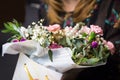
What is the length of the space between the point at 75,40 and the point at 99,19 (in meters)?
0.34

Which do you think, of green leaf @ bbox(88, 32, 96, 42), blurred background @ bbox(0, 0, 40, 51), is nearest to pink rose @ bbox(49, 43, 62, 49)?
green leaf @ bbox(88, 32, 96, 42)

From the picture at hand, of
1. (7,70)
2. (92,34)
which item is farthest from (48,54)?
(7,70)

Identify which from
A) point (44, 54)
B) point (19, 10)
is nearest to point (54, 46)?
point (44, 54)

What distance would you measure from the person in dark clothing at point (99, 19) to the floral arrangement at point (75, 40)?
8.4 inches

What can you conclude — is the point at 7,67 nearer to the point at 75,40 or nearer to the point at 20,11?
the point at 75,40

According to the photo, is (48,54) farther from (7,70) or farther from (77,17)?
(77,17)

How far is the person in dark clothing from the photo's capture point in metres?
1.14

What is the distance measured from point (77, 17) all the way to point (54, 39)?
1.23ft

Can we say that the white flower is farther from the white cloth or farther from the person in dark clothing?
the person in dark clothing

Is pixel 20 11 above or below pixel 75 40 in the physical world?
above

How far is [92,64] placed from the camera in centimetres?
85

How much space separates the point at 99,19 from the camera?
3.87 ft

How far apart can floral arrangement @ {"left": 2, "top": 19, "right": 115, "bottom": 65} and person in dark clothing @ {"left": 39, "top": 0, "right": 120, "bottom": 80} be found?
0.21 meters

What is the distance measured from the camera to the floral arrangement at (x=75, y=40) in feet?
2.80
